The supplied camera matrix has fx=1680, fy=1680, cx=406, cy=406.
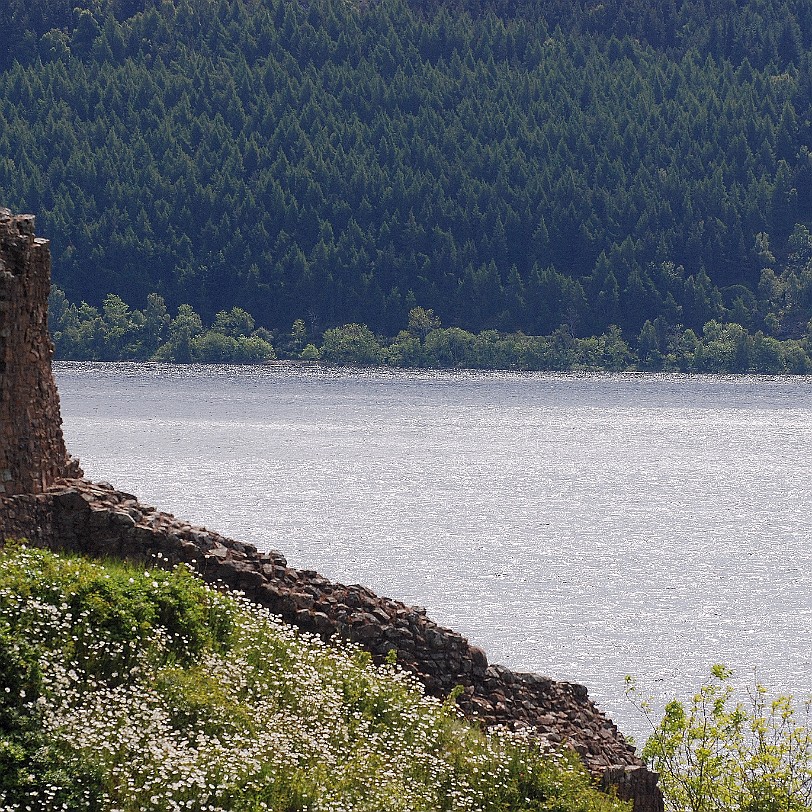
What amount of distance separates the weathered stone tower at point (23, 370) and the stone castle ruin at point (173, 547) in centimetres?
2

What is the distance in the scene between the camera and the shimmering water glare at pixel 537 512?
47.8 m

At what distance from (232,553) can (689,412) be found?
161m

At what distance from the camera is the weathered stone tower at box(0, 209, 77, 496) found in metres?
20.7

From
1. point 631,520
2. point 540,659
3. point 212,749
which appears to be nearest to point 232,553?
point 212,749

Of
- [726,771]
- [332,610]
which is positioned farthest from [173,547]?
[726,771]

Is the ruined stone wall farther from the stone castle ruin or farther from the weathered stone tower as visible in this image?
the weathered stone tower

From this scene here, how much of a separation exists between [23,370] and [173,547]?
290 centimetres

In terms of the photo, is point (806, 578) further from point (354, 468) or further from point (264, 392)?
point (264, 392)

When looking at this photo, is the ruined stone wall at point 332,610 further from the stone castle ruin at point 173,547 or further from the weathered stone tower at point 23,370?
the weathered stone tower at point 23,370

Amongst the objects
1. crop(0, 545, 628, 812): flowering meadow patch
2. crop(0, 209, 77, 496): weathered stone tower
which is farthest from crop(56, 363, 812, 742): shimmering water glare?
crop(0, 209, 77, 496): weathered stone tower

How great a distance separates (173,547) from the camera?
21203 mm

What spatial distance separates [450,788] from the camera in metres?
18.1

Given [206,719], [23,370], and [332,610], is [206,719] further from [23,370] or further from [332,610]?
[23,370]

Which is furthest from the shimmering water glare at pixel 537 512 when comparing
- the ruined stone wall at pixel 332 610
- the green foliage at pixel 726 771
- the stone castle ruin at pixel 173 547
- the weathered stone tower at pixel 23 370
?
the weathered stone tower at pixel 23 370
